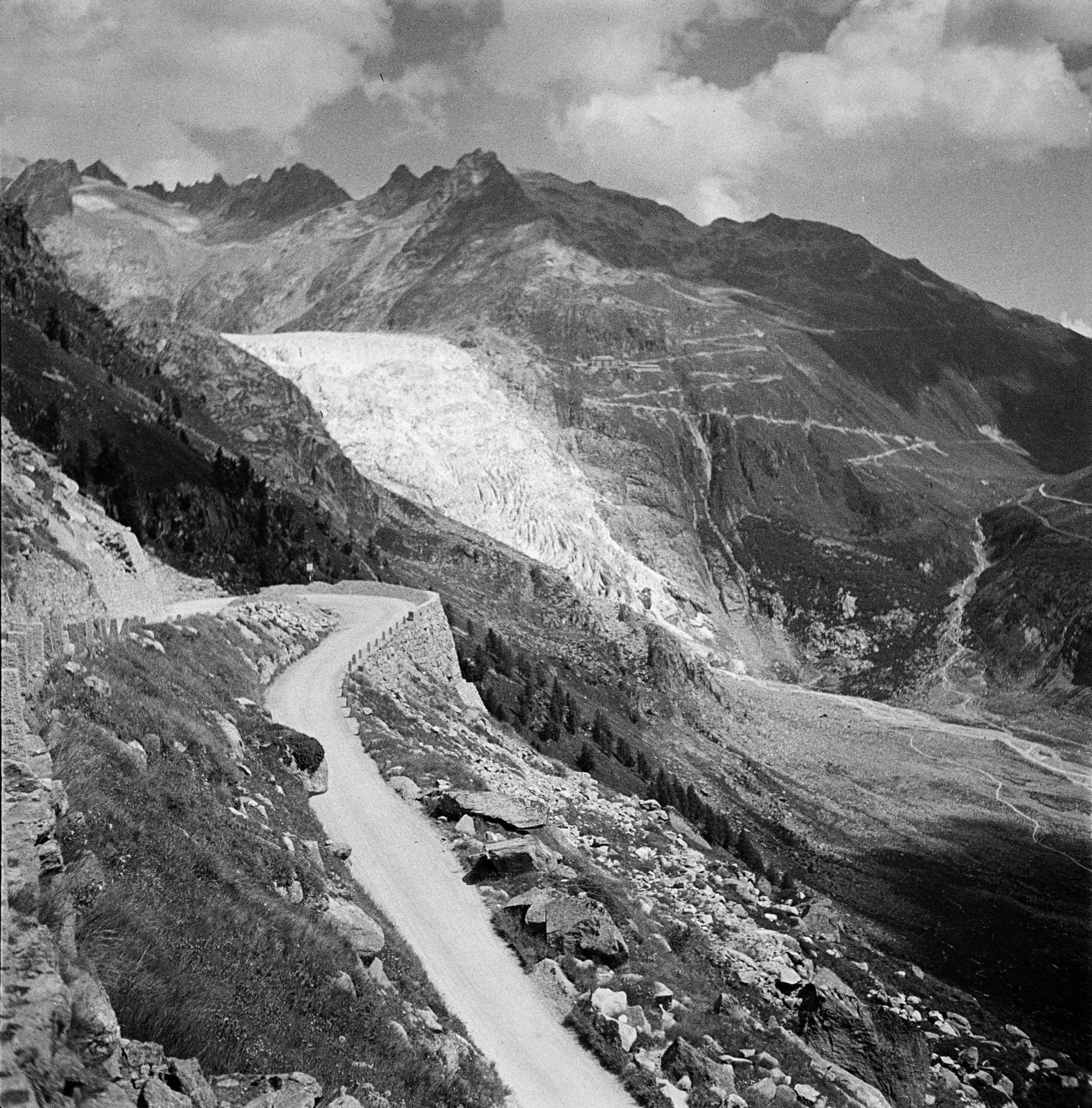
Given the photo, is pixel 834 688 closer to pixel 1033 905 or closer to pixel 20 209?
pixel 1033 905

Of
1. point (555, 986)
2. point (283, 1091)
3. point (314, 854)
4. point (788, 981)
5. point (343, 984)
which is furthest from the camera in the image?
point (788, 981)

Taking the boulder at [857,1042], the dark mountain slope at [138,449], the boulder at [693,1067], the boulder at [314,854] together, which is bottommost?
the boulder at [857,1042]

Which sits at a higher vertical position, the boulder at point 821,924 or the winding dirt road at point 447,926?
the winding dirt road at point 447,926

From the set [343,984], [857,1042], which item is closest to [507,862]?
[857,1042]

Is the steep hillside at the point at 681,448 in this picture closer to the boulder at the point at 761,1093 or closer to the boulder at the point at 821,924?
the boulder at the point at 821,924

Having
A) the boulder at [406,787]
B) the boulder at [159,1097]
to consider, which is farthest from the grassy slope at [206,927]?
the boulder at [406,787]

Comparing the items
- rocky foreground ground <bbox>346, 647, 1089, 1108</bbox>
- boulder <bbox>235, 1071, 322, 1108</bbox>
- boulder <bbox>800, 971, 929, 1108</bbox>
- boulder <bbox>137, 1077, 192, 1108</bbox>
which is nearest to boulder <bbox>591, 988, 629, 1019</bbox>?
rocky foreground ground <bbox>346, 647, 1089, 1108</bbox>

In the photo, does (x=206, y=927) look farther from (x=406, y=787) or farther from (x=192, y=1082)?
(x=406, y=787)
